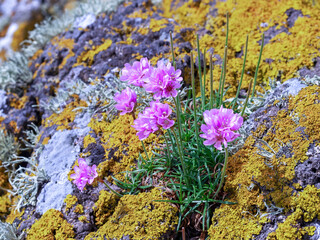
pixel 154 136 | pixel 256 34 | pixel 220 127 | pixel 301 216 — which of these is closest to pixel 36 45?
pixel 154 136

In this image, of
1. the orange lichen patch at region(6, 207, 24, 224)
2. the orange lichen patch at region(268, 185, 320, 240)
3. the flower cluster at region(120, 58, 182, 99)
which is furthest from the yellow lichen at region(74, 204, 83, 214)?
the orange lichen patch at region(268, 185, 320, 240)

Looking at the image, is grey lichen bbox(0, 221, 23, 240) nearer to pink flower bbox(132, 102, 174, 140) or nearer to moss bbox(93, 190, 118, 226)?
moss bbox(93, 190, 118, 226)

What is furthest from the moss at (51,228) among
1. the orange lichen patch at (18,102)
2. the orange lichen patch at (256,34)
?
the orange lichen patch at (256,34)

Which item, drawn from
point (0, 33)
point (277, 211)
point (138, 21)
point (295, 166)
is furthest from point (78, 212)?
point (0, 33)

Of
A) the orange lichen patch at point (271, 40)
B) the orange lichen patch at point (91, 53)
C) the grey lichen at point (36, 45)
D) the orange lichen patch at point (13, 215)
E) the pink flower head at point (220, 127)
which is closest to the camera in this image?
the pink flower head at point (220, 127)

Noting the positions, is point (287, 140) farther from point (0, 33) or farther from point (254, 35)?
point (0, 33)

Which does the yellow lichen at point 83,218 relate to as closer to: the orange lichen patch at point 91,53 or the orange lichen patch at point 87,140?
the orange lichen patch at point 87,140

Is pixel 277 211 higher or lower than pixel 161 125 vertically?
lower
